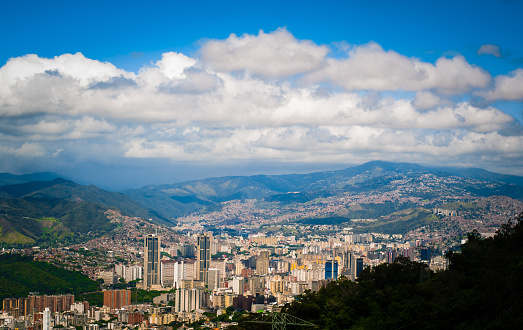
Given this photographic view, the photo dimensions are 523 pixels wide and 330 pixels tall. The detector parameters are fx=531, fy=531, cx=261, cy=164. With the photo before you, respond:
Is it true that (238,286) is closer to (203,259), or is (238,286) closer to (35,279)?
(203,259)

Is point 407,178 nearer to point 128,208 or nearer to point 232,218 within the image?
point 232,218

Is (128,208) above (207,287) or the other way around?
above

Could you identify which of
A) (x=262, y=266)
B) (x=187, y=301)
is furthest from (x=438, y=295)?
(x=262, y=266)

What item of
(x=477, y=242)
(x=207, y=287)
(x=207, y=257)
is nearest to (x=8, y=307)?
(x=207, y=287)

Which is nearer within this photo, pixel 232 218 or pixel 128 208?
pixel 128 208

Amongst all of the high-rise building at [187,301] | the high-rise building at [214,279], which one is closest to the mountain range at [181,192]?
the high-rise building at [214,279]

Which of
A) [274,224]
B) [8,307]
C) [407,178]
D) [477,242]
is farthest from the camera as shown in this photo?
[407,178]

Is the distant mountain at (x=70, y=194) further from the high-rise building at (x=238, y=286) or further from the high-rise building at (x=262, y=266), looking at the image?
the high-rise building at (x=238, y=286)
